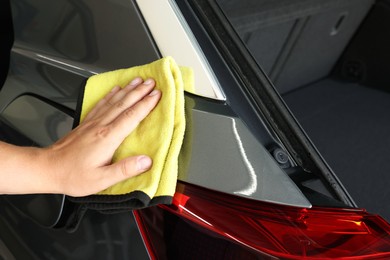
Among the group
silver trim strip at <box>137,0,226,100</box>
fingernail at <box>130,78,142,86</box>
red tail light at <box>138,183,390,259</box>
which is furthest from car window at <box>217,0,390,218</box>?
red tail light at <box>138,183,390,259</box>

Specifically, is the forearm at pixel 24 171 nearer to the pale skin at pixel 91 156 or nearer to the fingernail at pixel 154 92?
the pale skin at pixel 91 156

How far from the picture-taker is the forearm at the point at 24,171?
0.71m

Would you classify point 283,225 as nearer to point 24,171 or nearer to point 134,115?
point 134,115

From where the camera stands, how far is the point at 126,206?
0.63 m

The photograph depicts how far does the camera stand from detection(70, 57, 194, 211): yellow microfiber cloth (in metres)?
0.61

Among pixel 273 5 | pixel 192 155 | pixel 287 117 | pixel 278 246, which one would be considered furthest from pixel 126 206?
pixel 273 5

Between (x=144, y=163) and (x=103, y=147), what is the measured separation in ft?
0.25

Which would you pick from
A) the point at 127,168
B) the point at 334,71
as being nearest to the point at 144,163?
the point at 127,168

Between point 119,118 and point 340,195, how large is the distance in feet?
1.35

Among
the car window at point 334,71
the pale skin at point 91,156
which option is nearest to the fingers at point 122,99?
the pale skin at point 91,156

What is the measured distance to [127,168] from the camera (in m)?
0.62

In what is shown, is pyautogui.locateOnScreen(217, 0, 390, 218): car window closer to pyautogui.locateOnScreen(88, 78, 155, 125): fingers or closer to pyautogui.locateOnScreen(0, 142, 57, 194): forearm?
pyautogui.locateOnScreen(88, 78, 155, 125): fingers

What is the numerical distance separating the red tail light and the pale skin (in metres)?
0.11

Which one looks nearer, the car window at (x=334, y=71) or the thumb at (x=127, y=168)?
the thumb at (x=127, y=168)
